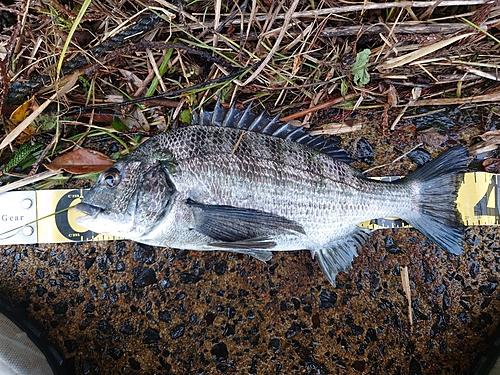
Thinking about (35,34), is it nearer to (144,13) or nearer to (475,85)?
(144,13)

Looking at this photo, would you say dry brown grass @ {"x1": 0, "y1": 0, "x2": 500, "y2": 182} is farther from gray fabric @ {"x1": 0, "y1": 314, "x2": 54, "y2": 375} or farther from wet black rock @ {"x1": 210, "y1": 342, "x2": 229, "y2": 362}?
wet black rock @ {"x1": 210, "y1": 342, "x2": 229, "y2": 362}

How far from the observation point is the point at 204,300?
2.28 metres

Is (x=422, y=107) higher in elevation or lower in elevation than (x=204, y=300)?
higher

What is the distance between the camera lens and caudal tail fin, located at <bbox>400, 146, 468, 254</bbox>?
7.22 ft

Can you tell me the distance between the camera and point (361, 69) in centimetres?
222

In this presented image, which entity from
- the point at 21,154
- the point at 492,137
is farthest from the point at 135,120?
the point at 492,137

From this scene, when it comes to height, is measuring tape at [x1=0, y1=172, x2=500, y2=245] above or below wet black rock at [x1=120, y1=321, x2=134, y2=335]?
above

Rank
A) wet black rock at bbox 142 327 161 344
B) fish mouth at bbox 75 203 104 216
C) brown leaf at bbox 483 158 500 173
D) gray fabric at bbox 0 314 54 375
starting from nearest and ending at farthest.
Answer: fish mouth at bbox 75 203 104 216, gray fabric at bbox 0 314 54 375, wet black rock at bbox 142 327 161 344, brown leaf at bbox 483 158 500 173

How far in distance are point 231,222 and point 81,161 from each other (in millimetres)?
1086

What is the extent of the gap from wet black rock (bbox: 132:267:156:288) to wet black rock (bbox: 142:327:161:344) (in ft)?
0.93

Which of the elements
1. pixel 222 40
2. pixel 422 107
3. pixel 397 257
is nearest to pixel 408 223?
pixel 397 257

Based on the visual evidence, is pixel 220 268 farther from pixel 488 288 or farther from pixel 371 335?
pixel 488 288

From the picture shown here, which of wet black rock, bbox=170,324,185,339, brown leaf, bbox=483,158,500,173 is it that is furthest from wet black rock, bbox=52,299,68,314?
brown leaf, bbox=483,158,500,173

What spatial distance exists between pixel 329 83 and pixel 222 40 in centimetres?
73
